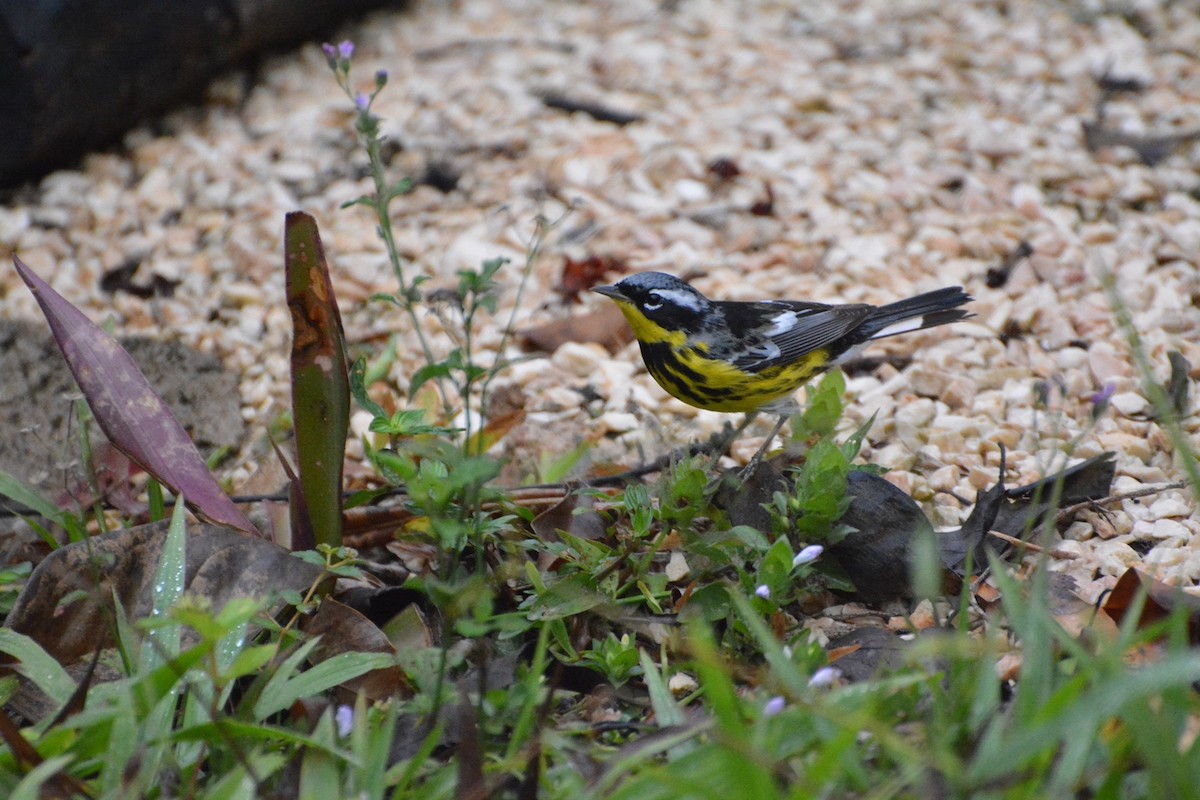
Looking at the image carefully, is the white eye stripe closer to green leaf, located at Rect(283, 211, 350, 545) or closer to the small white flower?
green leaf, located at Rect(283, 211, 350, 545)

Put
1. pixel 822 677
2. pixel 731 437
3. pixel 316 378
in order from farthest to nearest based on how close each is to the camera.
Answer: pixel 731 437 < pixel 316 378 < pixel 822 677

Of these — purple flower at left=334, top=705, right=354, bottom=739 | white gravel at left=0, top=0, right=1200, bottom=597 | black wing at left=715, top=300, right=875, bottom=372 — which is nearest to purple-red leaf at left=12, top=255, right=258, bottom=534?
purple flower at left=334, top=705, right=354, bottom=739

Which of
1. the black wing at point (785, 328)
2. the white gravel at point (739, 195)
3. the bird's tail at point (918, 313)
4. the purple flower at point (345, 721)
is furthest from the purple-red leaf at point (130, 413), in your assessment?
the bird's tail at point (918, 313)

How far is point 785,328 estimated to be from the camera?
3617mm

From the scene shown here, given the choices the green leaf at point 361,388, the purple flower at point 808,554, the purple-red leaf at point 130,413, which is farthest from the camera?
the purple-red leaf at point 130,413

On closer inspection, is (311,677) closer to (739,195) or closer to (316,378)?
(316,378)

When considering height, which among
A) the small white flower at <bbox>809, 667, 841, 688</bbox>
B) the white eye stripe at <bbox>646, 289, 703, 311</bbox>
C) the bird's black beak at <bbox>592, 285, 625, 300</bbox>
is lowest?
the small white flower at <bbox>809, 667, 841, 688</bbox>

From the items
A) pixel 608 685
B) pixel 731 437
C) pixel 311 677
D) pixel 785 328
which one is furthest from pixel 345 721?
pixel 785 328

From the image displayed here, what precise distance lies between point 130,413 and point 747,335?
177cm

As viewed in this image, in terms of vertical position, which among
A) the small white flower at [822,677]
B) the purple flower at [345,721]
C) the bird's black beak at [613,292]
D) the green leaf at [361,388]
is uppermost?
the green leaf at [361,388]

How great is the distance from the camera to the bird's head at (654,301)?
346 cm

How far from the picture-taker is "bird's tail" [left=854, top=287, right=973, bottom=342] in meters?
3.62

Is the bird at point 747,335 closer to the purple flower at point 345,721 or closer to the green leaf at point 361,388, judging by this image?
the green leaf at point 361,388

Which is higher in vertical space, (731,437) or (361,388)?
(361,388)
